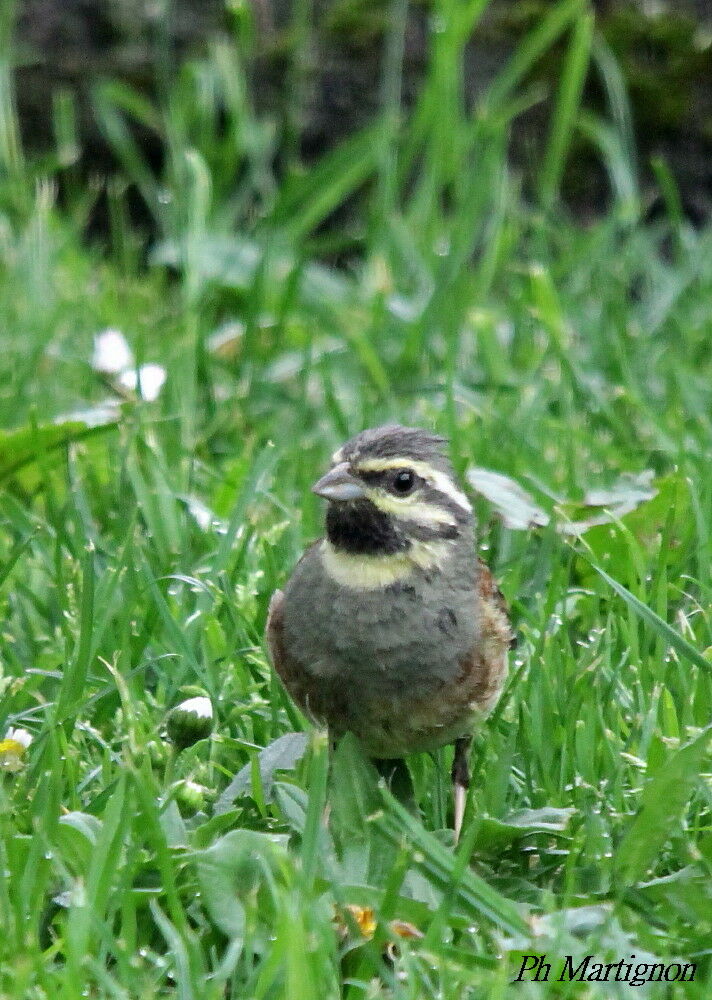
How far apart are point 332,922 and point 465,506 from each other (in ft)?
3.66

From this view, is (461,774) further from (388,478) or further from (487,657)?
(388,478)

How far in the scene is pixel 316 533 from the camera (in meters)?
4.44

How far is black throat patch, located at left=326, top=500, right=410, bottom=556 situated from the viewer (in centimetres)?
327

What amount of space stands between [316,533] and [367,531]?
46.4 inches

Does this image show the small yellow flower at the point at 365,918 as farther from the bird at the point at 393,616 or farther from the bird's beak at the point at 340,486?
the bird's beak at the point at 340,486

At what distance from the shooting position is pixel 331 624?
3184mm

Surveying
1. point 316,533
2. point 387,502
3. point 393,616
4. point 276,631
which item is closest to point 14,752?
point 276,631

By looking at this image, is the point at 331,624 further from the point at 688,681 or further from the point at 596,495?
the point at 596,495

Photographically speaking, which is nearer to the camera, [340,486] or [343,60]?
[340,486]

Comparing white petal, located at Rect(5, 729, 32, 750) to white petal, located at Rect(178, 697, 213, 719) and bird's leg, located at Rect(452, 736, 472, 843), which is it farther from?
bird's leg, located at Rect(452, 736, 472, 843)

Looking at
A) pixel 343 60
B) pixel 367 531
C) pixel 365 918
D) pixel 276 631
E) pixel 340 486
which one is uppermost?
pixel 343 60

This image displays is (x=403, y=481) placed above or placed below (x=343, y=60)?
below

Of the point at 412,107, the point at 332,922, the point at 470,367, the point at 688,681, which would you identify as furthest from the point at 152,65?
the point at 332,922

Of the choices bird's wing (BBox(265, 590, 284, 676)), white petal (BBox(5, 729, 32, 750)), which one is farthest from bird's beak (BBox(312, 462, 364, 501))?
white petal (BBox(5, 729, 32, 750))
